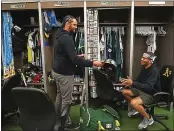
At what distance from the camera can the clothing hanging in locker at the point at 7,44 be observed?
3436 mm

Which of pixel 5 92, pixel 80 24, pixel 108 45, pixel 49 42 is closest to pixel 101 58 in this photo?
pixel 108 45

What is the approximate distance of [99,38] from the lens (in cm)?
371

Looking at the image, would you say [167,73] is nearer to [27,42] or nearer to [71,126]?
[71,126]

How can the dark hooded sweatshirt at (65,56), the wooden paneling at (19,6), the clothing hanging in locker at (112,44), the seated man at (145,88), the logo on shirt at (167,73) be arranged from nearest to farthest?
1. the dark hooded sweatshirt at (65,56)
2. the seated man at (145,88)
3. the logo on shirt at (167,73)
4. the wooden paneling at (19,6)
5. the clothing hanging in locker at (112,44)

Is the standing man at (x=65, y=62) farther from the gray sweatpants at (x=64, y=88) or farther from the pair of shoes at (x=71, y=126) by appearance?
the pair of shoes at (x=71, y=126)

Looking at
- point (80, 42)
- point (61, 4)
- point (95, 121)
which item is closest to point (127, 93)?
point (95, 121)

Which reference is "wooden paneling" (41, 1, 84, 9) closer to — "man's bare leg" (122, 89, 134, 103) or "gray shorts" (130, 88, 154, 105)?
"man's bare leg" (122, 89, 134, 103)

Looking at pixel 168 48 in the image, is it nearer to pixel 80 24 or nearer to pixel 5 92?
pixel 80 24

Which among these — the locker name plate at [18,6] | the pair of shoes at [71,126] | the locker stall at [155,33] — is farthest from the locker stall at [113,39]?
the locker name plate at [18,6]

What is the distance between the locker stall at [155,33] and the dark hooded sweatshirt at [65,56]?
1643mm

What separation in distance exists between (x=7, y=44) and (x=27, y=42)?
0.40 meters

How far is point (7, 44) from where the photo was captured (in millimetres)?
3475

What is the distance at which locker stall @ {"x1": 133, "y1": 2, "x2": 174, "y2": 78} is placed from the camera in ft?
12.3

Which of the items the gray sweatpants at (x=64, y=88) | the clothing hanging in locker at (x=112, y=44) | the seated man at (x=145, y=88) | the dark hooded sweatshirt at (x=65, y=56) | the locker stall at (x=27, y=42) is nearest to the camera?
the dark hooded sweatshirt at (x=65, y=56)
